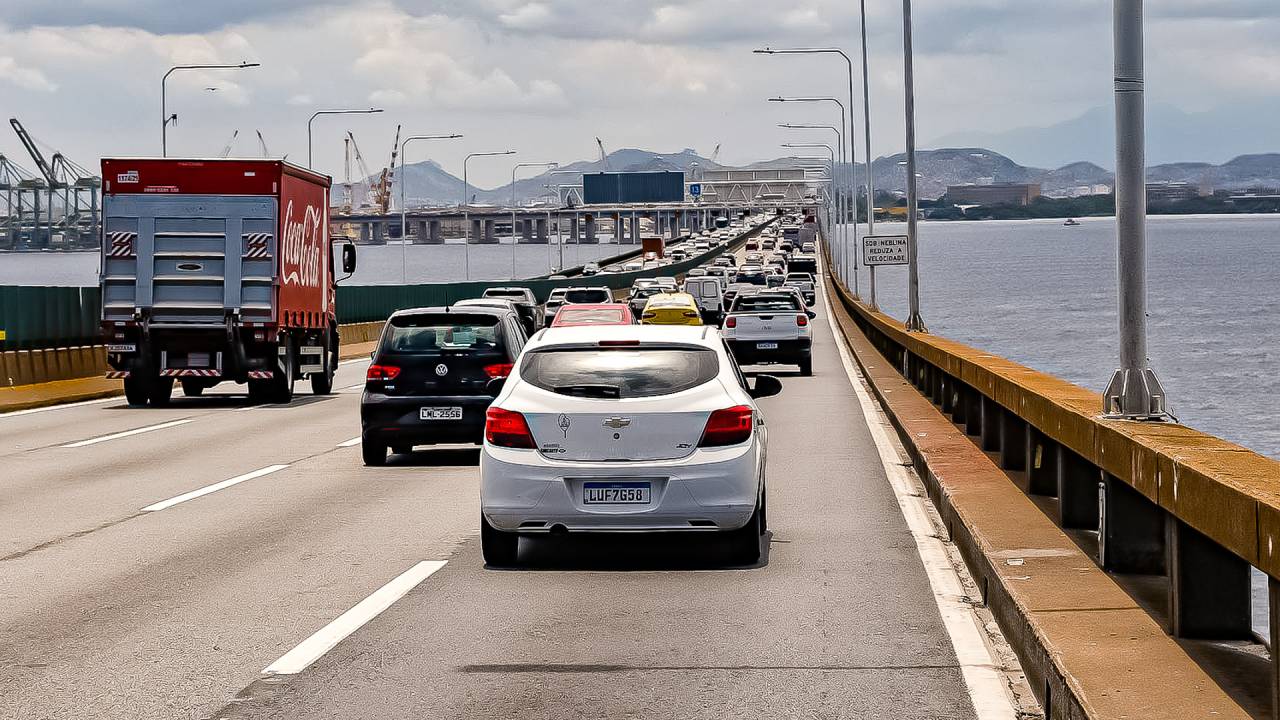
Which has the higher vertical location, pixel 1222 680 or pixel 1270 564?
pixel 1270 564

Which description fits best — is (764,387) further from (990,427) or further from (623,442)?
(990,427)

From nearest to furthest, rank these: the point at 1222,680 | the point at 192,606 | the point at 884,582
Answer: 1. the point at 1222,680
2. the point at 192,606
3. the point at 884,582

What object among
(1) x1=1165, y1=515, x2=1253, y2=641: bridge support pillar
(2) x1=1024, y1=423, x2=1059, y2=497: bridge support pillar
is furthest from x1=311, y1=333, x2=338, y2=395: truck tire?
(1) x1=1165, y1=515, x2=1253, y2=641: bridge support pillar

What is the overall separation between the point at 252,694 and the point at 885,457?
11593 mm

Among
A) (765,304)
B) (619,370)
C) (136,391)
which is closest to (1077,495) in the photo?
(619,370)

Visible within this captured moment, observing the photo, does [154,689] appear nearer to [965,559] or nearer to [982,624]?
[982,624]

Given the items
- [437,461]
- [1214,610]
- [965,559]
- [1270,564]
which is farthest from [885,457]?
[1270,564]

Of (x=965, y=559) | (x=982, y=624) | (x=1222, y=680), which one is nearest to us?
(x=1222, y=680)

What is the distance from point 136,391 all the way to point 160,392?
0.39 meters

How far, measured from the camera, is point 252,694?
722 cm

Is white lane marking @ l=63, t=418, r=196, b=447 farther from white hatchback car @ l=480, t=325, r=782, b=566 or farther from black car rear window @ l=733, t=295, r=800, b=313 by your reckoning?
black car rear window @ l=733, t=295, r=800, b=313

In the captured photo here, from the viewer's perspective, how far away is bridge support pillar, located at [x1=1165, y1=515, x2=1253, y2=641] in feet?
23.3

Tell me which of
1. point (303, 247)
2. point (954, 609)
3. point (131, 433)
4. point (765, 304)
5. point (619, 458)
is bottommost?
point (954, 609)

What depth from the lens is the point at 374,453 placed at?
17.4 meters
